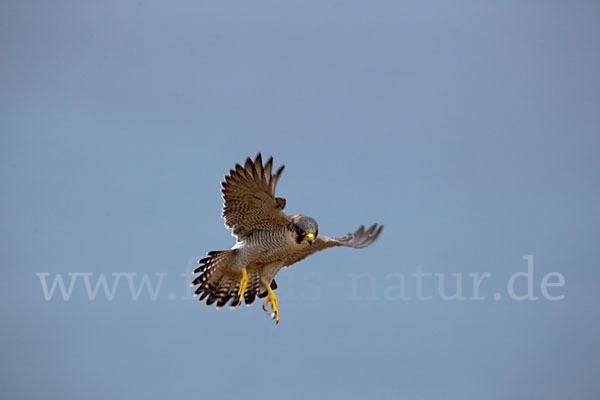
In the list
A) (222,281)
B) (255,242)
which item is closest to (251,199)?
(255,242)

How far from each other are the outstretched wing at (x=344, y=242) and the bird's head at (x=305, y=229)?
0.81 metres

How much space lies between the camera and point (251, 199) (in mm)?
10781

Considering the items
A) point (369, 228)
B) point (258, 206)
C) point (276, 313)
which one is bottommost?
point (276, 313)

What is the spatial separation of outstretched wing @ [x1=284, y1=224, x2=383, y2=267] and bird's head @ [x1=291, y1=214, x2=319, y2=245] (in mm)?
809

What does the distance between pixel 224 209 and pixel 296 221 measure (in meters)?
0.94

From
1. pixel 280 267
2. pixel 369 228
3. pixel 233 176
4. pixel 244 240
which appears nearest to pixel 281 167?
pixel 233 176

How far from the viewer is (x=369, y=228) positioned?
13078 mm

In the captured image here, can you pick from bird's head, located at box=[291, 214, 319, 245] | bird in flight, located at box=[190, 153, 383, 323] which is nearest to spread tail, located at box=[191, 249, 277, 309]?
bird in flight, located at box=[190, 153, 383, 323]

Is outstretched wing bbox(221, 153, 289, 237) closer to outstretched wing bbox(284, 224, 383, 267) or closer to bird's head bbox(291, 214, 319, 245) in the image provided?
bird's head bbox(291, 214, 319, 245)

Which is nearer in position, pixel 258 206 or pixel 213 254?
pixel 258 206

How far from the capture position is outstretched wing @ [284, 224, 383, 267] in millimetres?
11938

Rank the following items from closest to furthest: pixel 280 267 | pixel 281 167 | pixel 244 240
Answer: pixel 281 167, pixel 244 240, pixel 280 267

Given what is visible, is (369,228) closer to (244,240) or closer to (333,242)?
(333,242)

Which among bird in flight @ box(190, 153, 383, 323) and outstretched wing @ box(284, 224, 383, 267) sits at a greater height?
outstretched wing @ box(284, 224, 383, 267)
